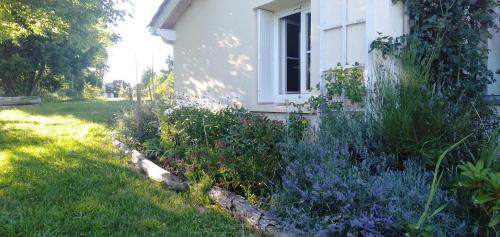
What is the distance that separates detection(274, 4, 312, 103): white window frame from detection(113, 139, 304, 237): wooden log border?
205cm

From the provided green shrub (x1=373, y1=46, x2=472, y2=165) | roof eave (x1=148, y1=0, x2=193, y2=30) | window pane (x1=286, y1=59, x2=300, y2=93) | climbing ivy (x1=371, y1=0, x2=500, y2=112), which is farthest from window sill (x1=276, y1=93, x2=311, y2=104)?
roof eave (x1=148, y1=0, x2=193, y2=30)

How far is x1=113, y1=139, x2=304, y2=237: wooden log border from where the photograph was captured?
273 centimetres

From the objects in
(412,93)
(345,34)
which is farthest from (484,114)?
(345,34)

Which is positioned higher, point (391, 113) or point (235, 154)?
point (391, 113)

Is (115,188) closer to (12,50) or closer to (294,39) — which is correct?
(294,39)

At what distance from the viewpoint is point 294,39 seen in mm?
6227

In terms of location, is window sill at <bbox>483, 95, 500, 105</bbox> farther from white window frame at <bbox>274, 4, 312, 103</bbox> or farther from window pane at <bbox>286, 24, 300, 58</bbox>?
window pane at <bbox>286, 24, 300, 58</bbox>

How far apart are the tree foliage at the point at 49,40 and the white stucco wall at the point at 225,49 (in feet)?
18.1

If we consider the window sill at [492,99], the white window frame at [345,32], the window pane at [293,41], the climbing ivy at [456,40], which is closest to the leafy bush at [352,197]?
the white window frame at [345,32]

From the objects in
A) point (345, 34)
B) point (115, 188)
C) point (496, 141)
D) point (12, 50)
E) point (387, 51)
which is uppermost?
point (12, 50)

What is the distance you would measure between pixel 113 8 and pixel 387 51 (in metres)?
13.2

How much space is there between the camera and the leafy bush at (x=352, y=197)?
2.28 meters

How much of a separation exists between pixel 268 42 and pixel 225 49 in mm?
1043

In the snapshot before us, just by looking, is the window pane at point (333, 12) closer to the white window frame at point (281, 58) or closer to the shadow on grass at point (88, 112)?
the white window frame at point (281, 58)
